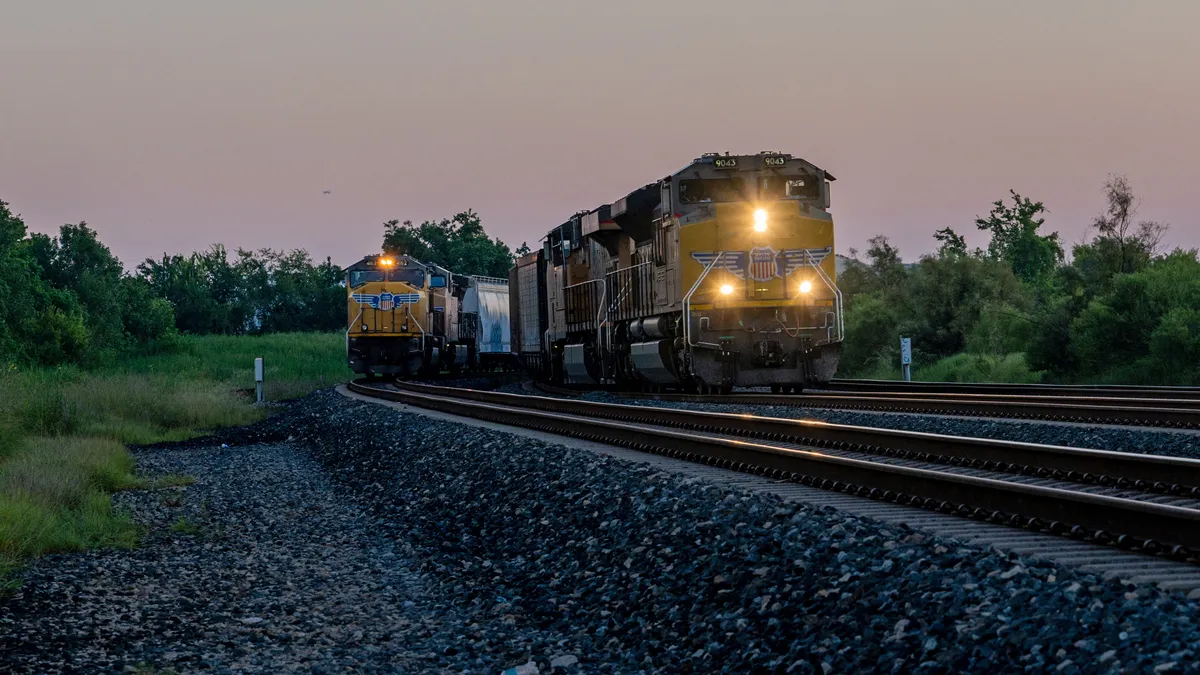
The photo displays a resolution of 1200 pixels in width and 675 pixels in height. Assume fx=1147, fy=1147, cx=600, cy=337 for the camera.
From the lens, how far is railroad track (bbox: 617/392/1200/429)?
10.5 meters

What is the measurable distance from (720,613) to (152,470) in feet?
35.6

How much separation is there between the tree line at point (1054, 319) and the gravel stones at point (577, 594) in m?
14.4

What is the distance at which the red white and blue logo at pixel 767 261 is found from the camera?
53.3ft

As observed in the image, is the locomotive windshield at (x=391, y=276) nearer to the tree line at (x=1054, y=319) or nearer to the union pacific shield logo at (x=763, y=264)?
the tree line at (x=1054, y=319)

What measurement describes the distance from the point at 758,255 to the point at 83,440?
964 cm

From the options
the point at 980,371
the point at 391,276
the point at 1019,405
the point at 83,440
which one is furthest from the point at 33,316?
the point at 1019,405

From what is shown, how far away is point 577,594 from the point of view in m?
6.10

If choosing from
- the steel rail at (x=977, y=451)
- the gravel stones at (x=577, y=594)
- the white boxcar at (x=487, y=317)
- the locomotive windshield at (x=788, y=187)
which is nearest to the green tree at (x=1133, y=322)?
the locomotive windshield at (x=788, y=187)

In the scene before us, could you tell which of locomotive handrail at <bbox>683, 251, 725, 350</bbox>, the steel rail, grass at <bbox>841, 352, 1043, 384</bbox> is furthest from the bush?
the steel rail

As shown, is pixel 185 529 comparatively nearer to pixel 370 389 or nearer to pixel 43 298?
pixel 370 389

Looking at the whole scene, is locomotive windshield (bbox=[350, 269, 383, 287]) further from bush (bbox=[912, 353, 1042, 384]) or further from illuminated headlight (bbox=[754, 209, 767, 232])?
illuminated headlight (bbox=[754, 209, 767, 232])

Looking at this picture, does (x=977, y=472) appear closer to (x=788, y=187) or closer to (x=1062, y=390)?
(x=1062, y=390)

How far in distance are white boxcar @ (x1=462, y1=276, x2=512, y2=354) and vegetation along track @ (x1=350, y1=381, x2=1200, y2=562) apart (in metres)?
26.7

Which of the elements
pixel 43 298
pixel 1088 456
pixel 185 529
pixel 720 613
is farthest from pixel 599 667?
pixel 43 298
